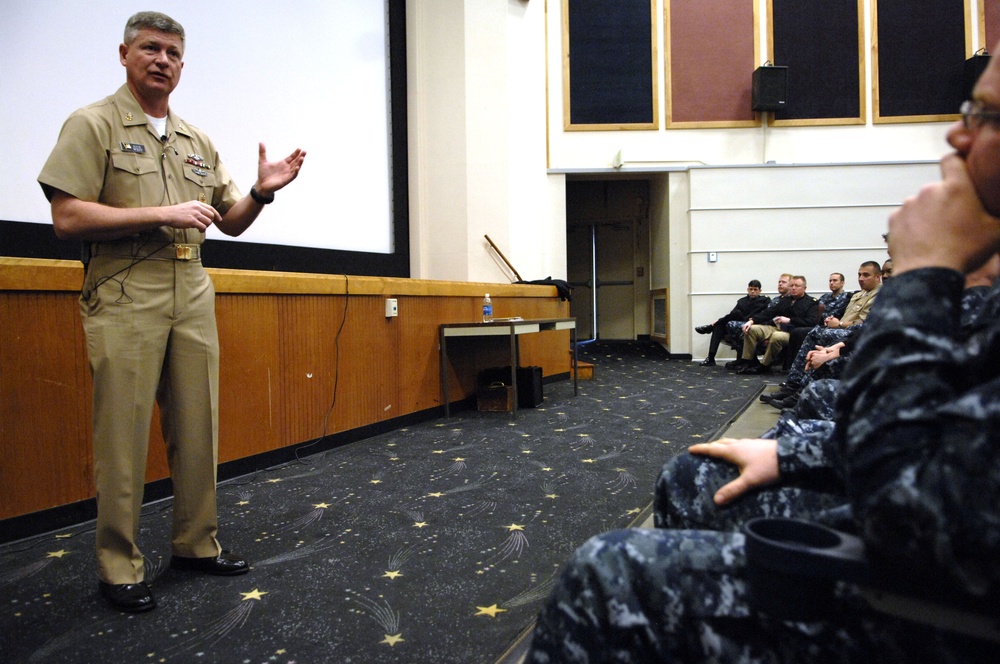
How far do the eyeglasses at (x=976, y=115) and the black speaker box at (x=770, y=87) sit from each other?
7.72m

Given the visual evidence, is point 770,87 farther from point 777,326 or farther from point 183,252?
point 183,252

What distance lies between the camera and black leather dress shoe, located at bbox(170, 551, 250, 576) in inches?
72.6

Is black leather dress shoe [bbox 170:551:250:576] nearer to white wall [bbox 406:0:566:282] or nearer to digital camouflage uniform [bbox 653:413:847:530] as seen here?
digital camouflage uniform [bbox 653:413:847:530]

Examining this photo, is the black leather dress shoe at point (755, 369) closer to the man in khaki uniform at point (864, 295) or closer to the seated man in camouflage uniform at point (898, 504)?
the man in khaki uniform at point (864, 295)

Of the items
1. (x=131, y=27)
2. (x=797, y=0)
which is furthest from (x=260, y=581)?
(x=797, y=0)

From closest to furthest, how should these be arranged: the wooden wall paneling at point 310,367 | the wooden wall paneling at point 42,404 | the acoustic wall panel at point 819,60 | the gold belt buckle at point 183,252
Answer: the gold belt buckle at point 183,252 → the wooden wall paneling at point 42,404 → the wooden wall paneling at point 310,367 → the acoustic wall panel at point 819,60

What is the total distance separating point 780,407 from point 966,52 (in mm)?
5948

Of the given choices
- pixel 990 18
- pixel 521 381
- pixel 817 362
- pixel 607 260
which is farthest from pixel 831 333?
pixel 607 260

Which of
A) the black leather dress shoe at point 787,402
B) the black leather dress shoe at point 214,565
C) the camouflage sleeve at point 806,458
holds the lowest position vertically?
the black leather dress shoe at point 214,565

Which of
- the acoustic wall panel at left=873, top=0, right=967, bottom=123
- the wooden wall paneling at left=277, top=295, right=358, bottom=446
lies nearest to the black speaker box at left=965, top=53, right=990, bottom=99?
the acoustic wall panel at left=873, top=0, right=967, bottom=123

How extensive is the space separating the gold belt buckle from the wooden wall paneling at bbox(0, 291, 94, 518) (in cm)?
76

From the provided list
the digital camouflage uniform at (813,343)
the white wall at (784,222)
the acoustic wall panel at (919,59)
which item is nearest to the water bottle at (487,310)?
the digital camouflage uniform at (813,343)

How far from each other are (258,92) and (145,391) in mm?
2676

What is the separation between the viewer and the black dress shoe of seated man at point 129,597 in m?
1.62
